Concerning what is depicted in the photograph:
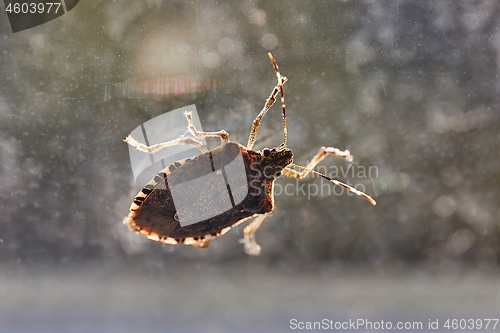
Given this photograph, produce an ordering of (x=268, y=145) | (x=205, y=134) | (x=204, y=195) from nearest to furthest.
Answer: (x=204, y=195)
(x=205, y=134)
(x=268, y=145)

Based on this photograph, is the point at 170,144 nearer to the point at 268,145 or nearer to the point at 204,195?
the point at 204,195

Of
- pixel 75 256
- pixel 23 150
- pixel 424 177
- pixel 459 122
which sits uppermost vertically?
pixel 23 150

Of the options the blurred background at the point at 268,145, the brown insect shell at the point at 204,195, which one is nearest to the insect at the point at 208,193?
the brown insect shell at the point at 204,195

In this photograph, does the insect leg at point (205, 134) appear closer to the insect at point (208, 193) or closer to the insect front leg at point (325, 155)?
the insect at point (208, 193)

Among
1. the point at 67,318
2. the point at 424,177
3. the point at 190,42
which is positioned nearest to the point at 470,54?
the point at 424,177

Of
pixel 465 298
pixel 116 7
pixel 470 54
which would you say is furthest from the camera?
pixel 465 298

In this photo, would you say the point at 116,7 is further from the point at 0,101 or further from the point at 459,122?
the point at 459,122

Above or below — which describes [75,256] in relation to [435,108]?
below

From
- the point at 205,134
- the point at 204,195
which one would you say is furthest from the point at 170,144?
the point at 204,195
